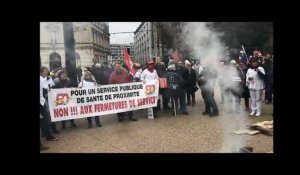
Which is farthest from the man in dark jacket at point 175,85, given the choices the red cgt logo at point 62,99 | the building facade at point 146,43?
the red cgt logo at point 62,99

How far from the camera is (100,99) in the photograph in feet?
26.6

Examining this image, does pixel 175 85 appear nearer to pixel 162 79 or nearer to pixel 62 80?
pixel 162 79

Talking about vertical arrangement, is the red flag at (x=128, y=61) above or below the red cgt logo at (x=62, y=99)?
above

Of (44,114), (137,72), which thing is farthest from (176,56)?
(44,114)

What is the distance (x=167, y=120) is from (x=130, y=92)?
1.20m

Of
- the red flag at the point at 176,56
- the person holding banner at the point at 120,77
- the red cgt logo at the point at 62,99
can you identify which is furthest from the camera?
the red flag at the point at 176,56

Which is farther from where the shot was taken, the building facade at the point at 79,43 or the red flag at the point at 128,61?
the red flag at the point at 128,61

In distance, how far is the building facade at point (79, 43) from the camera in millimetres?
7110

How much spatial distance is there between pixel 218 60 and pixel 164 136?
2452 millimetres

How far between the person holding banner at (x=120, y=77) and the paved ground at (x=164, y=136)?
19cm

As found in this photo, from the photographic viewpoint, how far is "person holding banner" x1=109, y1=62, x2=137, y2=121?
338 inches

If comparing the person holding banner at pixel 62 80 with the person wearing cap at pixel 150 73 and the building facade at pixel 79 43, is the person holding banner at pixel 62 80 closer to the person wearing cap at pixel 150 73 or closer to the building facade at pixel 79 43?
the building facade at pixel 79 43

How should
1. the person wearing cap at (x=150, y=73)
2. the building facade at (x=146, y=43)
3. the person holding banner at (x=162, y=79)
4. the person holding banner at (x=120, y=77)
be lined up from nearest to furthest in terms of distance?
the building facade at (x=146, y=43) < the person holding banner at (x=120, y=77) < the person wearing cap at (x=150, y=73) < the person holding banner at (x=162, y=79)
